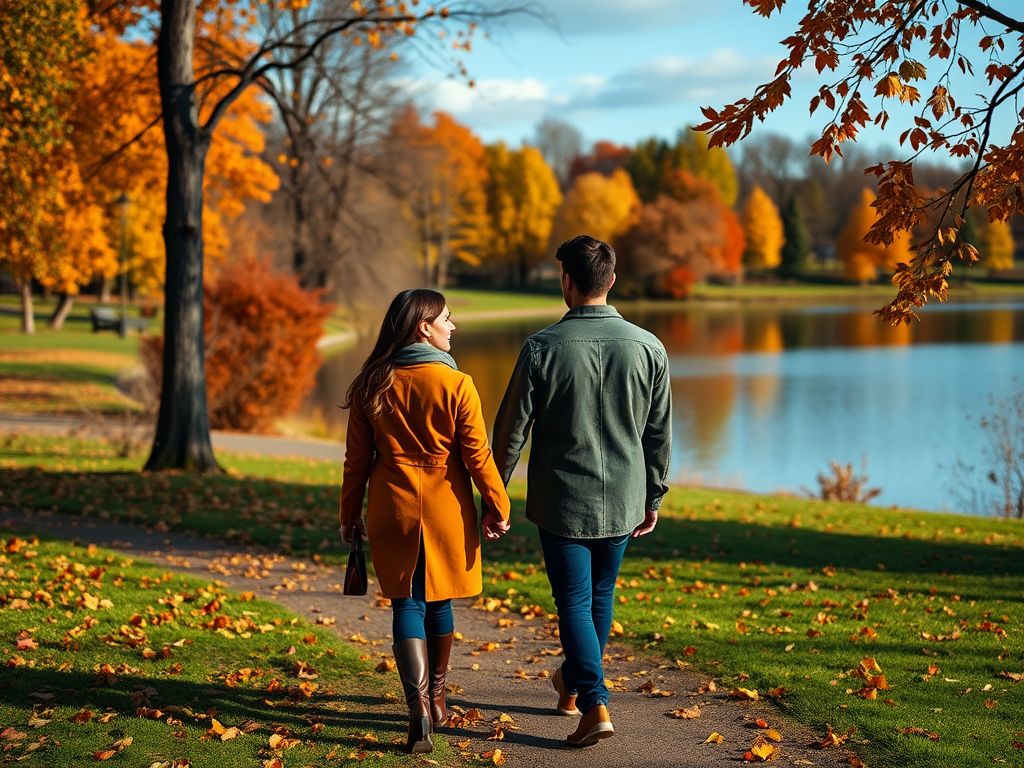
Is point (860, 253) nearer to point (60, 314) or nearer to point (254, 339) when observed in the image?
point (60, 314)

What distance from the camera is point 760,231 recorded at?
86688mm

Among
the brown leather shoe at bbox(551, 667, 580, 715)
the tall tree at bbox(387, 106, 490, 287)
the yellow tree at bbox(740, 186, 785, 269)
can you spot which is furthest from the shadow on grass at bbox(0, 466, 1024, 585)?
the yellow tree at bbox(740, 186, 785, 269)

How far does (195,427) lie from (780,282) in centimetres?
8077

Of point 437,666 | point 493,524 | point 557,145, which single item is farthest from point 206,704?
point 557,145

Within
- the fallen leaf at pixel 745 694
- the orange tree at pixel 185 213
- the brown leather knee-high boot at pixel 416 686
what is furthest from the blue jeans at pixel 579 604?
the orange tree at pixel 185 213

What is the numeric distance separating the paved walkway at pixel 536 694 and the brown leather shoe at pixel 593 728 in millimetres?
61

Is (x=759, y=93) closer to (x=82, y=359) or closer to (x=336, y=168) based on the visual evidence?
(x=82, y=359)

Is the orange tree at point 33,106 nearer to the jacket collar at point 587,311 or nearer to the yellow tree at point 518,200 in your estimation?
the jacket collar at point 587,311

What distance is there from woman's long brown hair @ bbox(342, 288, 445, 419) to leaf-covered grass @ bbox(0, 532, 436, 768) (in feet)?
5.03

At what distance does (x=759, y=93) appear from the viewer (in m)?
5.26

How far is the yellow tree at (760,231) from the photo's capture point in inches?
3386

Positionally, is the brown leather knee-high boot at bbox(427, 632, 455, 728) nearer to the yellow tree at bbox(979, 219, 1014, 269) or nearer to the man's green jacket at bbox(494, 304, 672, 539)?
the man's green jacket at bbox(494, 304, 672, 539)

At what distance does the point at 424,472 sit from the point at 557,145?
4372 inches

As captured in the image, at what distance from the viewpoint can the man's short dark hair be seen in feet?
13.0
